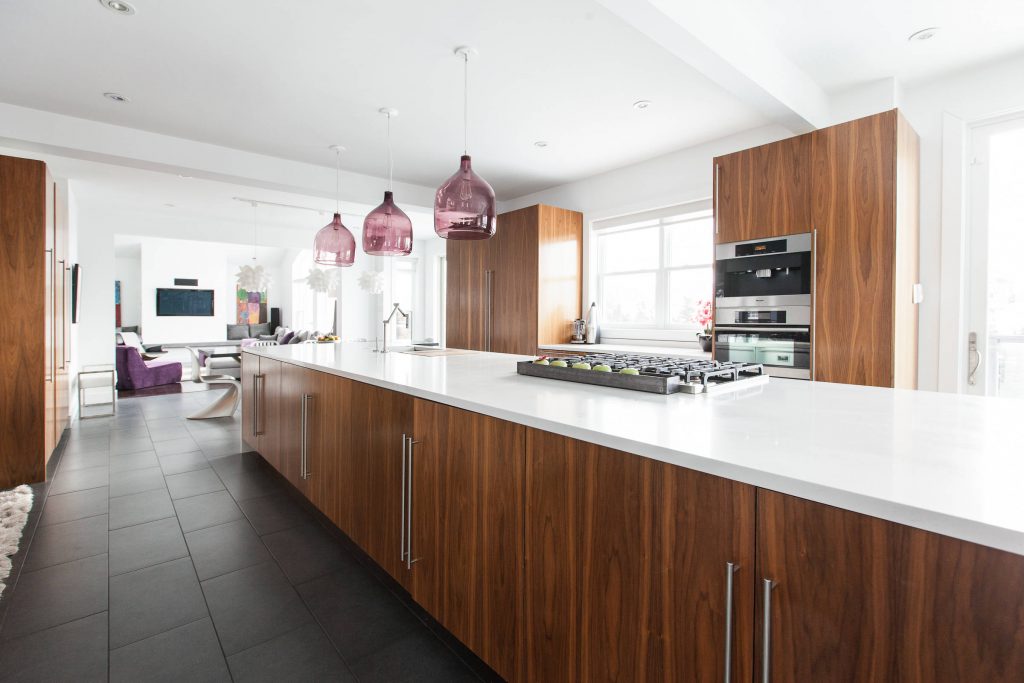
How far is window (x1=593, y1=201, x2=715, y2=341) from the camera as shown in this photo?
4277 millimetres

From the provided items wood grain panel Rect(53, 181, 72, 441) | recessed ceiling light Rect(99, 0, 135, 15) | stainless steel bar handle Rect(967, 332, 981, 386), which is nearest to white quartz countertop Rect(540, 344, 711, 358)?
stainless steel bar handle Rect(967, 332, 981, 386)

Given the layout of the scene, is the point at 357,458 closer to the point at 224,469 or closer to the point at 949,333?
the point at 224,469

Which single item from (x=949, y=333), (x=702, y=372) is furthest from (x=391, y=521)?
(x=949, y=333)

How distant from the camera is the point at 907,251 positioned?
275cm

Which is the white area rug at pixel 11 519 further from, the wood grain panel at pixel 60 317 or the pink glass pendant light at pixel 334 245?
the pink glass pendant light at pixel 334 245

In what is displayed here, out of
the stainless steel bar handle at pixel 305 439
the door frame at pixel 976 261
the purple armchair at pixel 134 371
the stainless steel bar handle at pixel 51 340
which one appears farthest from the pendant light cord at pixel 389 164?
the purple armchair at pixel 134 371

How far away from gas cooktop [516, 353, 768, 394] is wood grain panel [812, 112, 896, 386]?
4.43 ft

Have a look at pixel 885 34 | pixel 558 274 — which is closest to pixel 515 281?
pixel 558 274

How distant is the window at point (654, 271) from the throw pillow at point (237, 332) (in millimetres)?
10114

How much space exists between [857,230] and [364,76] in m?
2.96

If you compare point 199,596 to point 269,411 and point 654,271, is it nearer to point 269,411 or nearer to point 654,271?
point 269,411

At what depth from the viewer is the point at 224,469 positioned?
3.29 m

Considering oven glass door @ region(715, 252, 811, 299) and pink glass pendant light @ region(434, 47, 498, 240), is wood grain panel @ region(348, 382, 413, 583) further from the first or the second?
oven glass door @ region(715, 252, 811, 299)

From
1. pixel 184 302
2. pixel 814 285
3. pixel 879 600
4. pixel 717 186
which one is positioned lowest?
pixel 879 600
